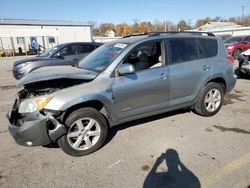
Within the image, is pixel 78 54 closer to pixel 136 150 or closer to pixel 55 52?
pixel 55 52

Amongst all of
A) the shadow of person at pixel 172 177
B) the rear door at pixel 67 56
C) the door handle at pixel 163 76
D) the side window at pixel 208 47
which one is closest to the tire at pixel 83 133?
the shadow of person at pixel 172 177

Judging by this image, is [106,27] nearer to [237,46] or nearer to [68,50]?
[237,46]

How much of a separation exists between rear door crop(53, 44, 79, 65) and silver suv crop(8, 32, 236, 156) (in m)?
4.86

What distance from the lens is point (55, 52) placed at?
9.13 meters

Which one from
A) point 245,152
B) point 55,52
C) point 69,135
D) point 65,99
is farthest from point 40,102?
point 55,52

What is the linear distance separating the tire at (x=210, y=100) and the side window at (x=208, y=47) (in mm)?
629

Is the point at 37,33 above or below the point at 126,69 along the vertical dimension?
above

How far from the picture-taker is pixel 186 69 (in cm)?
415

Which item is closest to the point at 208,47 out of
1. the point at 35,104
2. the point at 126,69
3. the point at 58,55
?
the point at 126,69

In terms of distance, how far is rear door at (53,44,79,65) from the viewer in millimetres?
8815

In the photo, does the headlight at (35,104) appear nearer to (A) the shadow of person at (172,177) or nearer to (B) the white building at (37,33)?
(A) the shadow of person at (172,177)

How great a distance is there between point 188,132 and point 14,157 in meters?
2.99

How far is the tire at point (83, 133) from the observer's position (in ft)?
10.5

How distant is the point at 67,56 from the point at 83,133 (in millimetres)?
6602
